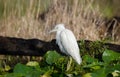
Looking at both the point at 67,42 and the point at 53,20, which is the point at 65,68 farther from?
the point at 53,20

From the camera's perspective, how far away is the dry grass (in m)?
6.28

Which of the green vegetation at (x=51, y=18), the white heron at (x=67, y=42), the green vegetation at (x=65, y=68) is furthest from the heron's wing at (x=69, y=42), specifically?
the green vegetation at (x=51, y=18)

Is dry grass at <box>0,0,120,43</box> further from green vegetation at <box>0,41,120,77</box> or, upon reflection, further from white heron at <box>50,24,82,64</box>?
green vegetation at <box>0,41,120,77</box>

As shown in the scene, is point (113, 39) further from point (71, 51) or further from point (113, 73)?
point (113, 73)

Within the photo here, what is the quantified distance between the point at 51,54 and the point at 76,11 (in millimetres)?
3236

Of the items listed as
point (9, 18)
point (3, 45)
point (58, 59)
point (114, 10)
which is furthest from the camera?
point (114, 10)

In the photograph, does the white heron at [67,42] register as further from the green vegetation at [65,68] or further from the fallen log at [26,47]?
the green vegetation at [65,68]

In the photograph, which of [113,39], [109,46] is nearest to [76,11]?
[113,39]

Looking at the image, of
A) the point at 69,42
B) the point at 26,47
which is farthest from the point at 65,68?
the point at 26,47

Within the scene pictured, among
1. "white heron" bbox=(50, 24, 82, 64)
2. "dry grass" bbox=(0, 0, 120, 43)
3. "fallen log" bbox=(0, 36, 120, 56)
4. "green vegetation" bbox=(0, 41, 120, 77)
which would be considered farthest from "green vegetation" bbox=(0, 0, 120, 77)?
"green vegetation" bbox=(0, 41, 120, 77)

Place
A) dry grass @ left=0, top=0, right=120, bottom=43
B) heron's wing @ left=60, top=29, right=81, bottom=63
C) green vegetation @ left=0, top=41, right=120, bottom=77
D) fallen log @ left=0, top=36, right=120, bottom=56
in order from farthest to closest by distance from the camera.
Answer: dry grass @ left=0, top=0, right=120, bottom=43, fallen log @ left=0, top=36, right=120, bottom=56, heron's wing @ left=60, top=29, right=81, bottom=63, green vegetation @ left=0, top=41, right=120, bottom=77

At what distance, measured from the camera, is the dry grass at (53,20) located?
628 cm

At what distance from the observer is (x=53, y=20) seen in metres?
6.51

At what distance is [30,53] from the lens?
4406 millimetres
